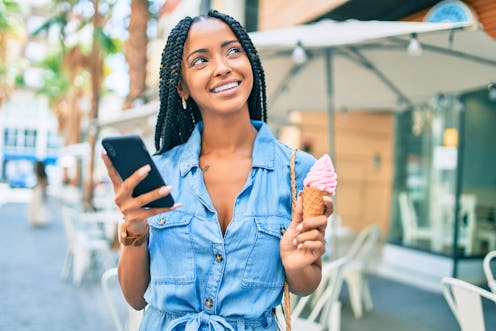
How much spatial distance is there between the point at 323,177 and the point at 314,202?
0.07 m

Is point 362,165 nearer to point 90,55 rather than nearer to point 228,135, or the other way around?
point 90,55

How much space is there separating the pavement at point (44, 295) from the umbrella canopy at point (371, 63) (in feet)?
10.9

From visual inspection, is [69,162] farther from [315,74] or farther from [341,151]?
[315,74]

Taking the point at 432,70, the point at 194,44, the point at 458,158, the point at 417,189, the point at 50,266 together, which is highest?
the point at 432,70

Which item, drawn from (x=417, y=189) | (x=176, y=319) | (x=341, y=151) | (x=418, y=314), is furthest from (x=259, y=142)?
(x=341, y=151)

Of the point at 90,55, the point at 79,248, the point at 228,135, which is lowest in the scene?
the point at 79,248

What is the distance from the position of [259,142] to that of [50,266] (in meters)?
7.91

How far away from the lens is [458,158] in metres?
7.10

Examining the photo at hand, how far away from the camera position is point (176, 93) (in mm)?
1542

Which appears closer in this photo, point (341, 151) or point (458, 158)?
point (458, 158)

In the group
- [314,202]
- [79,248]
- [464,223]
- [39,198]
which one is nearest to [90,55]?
[39,198]

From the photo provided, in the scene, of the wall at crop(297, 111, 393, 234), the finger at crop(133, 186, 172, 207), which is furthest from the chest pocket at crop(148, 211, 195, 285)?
the wall at crop(297, 111, 393, 234)

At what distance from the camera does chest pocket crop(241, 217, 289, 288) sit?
1331 millimetres

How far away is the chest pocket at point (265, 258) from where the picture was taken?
133cm
